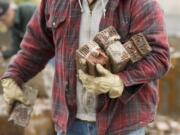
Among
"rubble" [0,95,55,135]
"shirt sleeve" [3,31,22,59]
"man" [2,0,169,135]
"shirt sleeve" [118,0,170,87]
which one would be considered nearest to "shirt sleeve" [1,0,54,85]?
"man" [2,0,169,135]

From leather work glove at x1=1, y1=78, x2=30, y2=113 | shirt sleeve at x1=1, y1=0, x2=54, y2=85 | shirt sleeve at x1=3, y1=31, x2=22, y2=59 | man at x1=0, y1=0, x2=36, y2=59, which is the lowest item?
shirt sleeve at x1=3, y1=31, x2=22, y2=59

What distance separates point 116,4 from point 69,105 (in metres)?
0.61

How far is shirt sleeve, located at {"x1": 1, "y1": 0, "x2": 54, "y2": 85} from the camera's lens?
3.58 metres

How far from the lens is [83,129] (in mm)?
3406

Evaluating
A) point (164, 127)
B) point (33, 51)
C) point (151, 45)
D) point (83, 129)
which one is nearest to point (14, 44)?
point (164, 127)

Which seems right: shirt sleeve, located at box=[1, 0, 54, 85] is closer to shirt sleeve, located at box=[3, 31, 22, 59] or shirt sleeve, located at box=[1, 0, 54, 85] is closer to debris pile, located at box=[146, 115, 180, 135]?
debris pile, located at box=[146, 115, 180, 135]

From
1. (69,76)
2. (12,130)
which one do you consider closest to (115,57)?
(69,76)

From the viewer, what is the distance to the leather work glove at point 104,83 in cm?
308

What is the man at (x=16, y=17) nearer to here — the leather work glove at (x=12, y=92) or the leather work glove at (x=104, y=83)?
the leather work glove at (x=12, y=92)

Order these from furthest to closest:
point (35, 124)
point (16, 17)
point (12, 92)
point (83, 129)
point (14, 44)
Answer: point (14, 44) → point (16, 17) → point (35, 124) → point (12, 92) → point (83, 129)

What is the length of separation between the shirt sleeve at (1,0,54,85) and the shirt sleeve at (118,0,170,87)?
0.62 meters

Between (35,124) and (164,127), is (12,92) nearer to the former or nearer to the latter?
(35,124)

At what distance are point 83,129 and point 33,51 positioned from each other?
1.86ft

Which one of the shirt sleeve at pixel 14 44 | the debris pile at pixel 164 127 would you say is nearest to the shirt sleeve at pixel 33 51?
the debris pile at pixel 164 127
